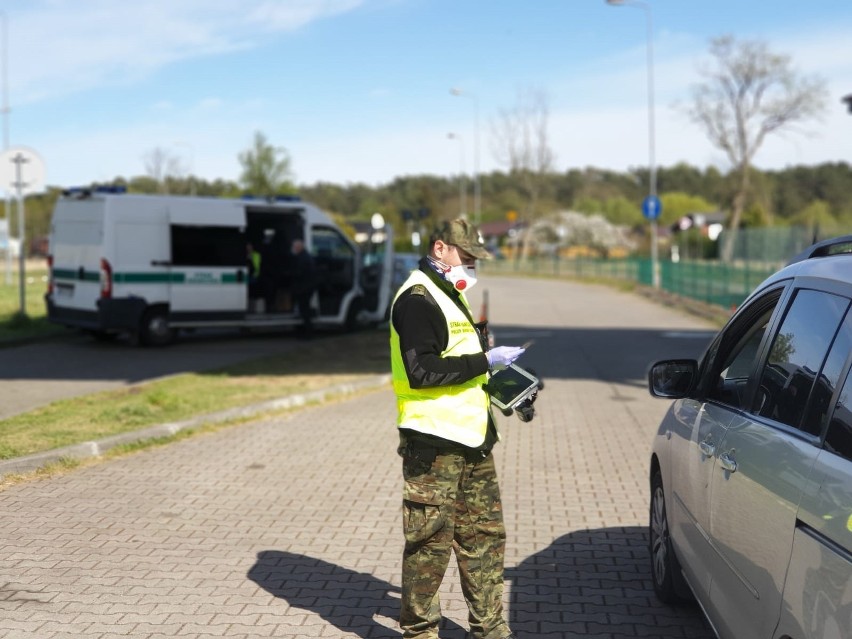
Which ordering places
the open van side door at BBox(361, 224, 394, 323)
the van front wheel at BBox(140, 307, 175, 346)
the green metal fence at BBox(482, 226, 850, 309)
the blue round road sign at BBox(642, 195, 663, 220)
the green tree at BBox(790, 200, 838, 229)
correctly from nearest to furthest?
the van front wheel at BBox(140, 307, 175, 346) → the open van side door at BBox(361, 224, 394, 323) → the green metal fence at BBox(482, 226, 850, 309) → the green tree at BBox(790, 200, 838, 229) → the blue round road sign at BBox(642, 195, 663, 220)

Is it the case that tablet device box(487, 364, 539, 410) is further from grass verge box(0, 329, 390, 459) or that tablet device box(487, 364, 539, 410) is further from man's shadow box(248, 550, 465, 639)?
grass verge box(0, 329, 390, 459)

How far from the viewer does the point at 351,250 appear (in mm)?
21172

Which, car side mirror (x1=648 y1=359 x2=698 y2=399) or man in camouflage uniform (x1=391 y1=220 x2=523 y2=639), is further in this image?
car side mirror (x1=648 y1=359 x2=698 y2=399)

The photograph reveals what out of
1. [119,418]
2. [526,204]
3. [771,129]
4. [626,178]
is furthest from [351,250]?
[626,178]

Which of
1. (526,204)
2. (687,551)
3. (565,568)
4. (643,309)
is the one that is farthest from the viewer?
(526,204)

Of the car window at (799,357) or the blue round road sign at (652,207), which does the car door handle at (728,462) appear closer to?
the car window at (799,357)

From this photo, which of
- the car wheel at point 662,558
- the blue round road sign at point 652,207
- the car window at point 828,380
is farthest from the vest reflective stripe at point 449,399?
the blue round road sign at point 652,207

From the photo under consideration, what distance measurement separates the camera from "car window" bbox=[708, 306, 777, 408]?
170 inches

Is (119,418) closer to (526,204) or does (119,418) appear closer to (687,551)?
(687,551)

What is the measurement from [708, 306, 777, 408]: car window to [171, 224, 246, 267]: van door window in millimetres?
14510

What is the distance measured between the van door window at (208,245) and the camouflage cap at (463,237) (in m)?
14.1

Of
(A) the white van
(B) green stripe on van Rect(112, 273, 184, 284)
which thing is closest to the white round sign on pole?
(A) the white van

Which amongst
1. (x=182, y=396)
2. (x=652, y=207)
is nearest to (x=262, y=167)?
(x=652, y=207)

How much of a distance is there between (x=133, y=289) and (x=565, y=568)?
1294 cm
